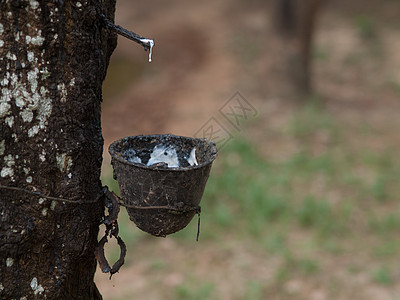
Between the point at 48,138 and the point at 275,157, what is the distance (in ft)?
14.2

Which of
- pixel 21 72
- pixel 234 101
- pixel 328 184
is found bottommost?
pixel 234 101

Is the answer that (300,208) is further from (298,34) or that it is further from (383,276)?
(298,34)

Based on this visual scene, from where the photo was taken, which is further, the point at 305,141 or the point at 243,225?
the point at 305,141

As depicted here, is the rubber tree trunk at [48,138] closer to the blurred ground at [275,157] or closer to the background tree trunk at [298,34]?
the blurred ground at [275,157]

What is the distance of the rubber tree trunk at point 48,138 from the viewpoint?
152 centimetres

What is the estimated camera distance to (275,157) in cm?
571

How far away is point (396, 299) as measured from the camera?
3.71 meters

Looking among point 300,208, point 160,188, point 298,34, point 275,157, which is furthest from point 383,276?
point 298,34

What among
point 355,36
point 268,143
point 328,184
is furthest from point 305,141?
point 355,36

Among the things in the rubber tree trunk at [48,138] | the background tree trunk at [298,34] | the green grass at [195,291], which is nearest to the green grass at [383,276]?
the green grass at [195,291]

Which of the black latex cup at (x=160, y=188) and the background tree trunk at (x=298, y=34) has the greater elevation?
the black latex cup at (x=160, y=188)

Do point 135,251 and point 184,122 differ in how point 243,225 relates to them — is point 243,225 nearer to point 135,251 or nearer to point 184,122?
point 135,251

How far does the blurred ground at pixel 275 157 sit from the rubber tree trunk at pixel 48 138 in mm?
2240

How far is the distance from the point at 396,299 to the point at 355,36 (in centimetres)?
661
